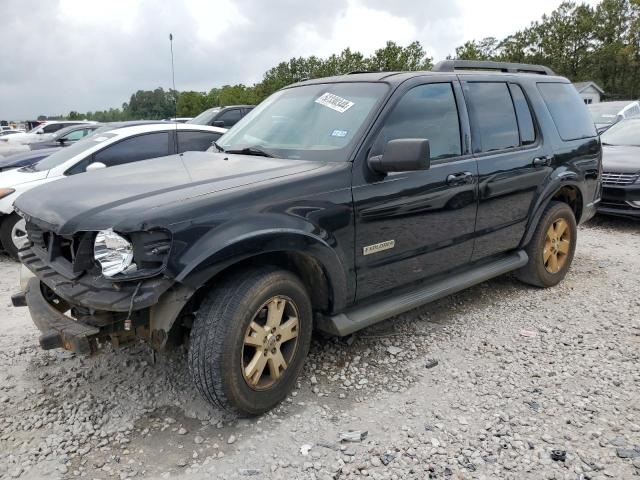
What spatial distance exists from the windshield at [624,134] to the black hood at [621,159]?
0.84ft

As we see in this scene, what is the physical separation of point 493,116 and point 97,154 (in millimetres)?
4546

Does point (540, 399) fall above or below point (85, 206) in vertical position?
below

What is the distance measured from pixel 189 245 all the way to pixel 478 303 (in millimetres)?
2965

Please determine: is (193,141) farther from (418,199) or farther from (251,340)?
(251,340)

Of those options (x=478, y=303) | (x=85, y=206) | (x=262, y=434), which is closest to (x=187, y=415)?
(x=262, y=434)

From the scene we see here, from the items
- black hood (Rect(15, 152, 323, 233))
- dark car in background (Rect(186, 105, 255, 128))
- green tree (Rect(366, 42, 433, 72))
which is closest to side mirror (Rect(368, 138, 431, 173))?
black hood (Rect(15, 152, 323, 233))

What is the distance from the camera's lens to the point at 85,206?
266 cm

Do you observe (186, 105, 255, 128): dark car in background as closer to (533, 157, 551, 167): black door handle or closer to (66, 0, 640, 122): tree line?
(533, 157, 551, 167): black door handle

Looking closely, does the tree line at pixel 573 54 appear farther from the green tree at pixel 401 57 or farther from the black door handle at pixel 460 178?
the black door handle at pixel 460 178

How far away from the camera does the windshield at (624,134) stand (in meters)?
8.37

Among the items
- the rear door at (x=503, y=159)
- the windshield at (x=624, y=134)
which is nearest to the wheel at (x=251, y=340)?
the rear door at (x=503, y=159)

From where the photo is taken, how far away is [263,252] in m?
2.71

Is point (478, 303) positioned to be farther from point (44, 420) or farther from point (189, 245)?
point (44, 420)

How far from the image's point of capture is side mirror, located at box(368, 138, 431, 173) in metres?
2.92
